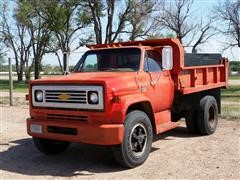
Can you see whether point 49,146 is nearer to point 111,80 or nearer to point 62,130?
point 62,130

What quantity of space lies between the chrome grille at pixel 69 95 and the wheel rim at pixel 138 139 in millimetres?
971

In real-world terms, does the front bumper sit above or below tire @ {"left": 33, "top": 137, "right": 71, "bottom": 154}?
above

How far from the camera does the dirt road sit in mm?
6625

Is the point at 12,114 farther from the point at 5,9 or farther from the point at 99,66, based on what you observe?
the point at 5,9

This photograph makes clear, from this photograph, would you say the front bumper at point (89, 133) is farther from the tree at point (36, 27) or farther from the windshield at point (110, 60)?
the tree at point (36, 27)

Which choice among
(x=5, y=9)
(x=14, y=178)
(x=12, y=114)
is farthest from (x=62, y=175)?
(x=5, y=9)

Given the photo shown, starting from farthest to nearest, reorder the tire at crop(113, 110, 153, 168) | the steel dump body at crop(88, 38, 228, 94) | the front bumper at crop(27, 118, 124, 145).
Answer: the steel dump body at crop(88, 38, 228, 94), the tire at crop(113, 110, 153, 168), the front bumper at crop(27, 118, 124, 145)

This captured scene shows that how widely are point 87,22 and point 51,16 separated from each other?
3745 millimetres

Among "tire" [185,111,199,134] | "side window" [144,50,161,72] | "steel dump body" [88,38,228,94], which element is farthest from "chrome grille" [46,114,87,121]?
"tire" [185,111,199,134]

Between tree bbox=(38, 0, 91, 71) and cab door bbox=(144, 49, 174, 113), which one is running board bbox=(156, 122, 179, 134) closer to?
cab door bbox=(144, 49, 174, 113)

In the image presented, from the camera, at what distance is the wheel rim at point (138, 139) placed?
23.0 feet

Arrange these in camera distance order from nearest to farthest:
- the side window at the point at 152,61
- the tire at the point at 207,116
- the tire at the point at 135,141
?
1. the tire at the point at 135,141
2. the side window at the point at 152,61
3. the tire at the point at 207,116

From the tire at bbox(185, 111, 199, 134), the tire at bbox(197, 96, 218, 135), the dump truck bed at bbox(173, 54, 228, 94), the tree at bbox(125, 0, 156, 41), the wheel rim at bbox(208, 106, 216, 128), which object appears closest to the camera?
the dump truck bed at bbox(173, 54, 228, 94)

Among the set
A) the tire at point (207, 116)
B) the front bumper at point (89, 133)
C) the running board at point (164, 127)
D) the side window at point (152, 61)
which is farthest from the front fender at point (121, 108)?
the tire at point (207, 116)
